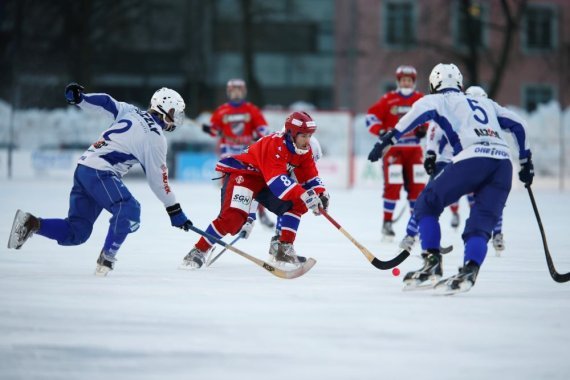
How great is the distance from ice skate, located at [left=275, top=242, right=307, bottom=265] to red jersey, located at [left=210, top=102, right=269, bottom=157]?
4.46 meters

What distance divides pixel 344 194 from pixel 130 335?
1265 centimetres

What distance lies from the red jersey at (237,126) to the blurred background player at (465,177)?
5.42 metres

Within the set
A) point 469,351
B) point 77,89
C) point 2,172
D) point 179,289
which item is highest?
point 77,89

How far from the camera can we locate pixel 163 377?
370 cm

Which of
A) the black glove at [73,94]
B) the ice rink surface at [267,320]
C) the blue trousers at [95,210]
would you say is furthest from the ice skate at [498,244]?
the black glove at [73,94]

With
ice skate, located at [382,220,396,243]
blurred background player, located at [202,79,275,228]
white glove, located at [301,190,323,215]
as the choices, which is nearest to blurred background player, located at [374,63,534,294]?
white glove, located at [301,190,323,215]

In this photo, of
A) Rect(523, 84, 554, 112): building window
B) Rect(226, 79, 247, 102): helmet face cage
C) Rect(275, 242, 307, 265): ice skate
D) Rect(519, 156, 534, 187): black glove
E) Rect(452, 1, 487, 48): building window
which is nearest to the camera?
Rect(519, 156, 534, 187): black glove

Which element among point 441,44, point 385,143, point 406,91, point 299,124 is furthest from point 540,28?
point 385,143

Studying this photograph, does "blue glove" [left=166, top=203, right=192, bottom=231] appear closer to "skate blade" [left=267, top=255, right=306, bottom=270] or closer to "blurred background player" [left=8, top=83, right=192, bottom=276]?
"blurred background player" [left=8, top=83, right=192, bottom=276]

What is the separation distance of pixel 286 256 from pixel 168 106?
122cm

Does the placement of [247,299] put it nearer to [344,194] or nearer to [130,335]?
[130,335]

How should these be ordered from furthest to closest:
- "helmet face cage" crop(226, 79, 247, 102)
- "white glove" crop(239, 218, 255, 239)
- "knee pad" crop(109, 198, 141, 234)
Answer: "helmet face cage" crop(226, 79, 247, 102) < "white glove" crop(239, 218, 255, 239) < "knee pad" crop(109, 198, 141, 234)

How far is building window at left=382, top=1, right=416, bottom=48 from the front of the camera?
27.8 metres

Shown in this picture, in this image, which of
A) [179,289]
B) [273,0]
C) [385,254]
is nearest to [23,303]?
[179,289]
